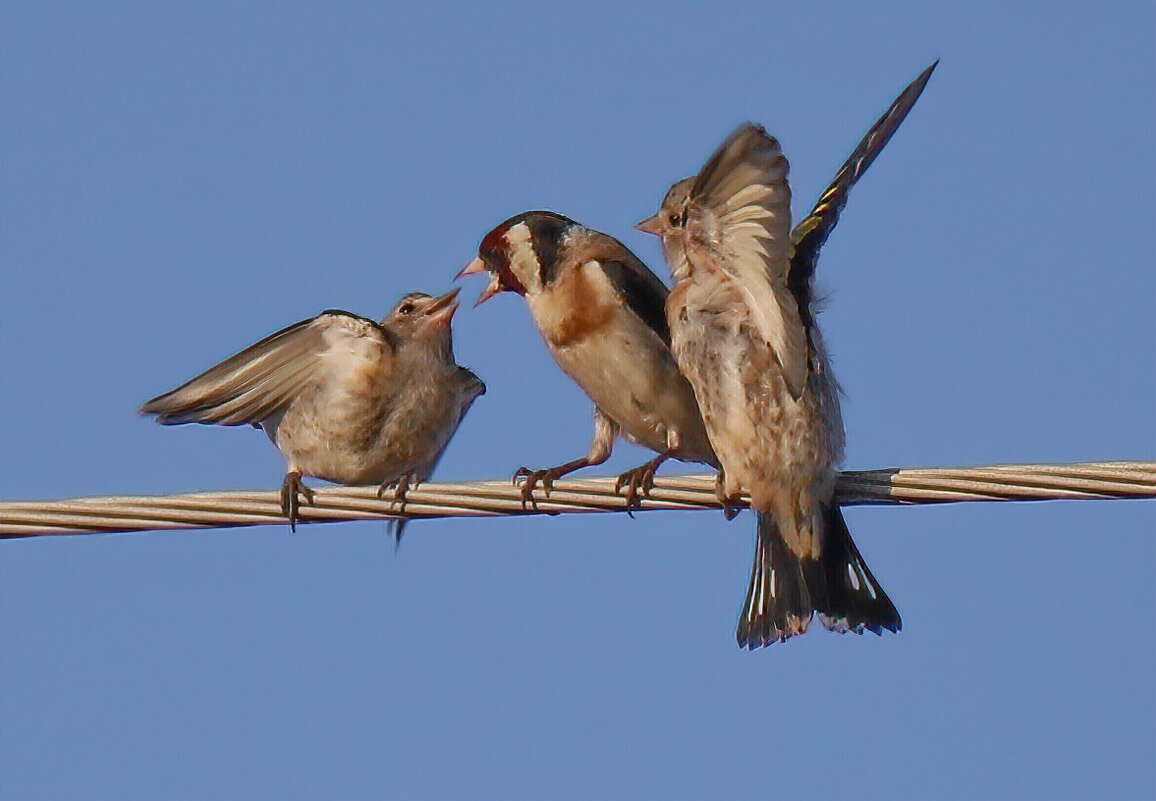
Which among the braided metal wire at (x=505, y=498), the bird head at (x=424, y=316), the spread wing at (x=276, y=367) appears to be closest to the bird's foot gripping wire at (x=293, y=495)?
the braided metal wire at (x=505, y=498)

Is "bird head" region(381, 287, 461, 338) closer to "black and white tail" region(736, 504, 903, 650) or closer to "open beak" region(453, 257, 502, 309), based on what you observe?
"open beak" region(453, 257, 502, 309)

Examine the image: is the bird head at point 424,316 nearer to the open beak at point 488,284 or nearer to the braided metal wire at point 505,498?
the open beak at point 488,284

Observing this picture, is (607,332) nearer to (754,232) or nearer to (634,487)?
(754,232)

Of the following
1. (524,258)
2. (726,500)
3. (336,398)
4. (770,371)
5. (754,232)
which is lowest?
(726,500)

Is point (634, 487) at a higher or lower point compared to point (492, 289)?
lower

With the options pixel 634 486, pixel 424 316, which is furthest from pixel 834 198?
pixel 424 316

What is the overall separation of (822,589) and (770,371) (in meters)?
1.08

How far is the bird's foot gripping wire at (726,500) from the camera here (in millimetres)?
7781

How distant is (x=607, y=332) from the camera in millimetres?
8766

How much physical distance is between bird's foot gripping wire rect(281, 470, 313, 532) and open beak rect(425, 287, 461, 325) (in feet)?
3.95

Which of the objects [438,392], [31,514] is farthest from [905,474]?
[438,392]

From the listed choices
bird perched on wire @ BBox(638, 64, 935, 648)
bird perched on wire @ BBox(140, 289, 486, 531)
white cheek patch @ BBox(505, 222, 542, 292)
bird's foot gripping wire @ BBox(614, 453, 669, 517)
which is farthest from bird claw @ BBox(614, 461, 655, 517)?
bird perched on wire @ BBox(140, 289, 486, 531)

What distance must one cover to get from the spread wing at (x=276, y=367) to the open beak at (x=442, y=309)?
338 mm

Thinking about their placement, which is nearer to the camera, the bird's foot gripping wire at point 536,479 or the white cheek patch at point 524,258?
the bird's foot gripping wire at point 536,479
